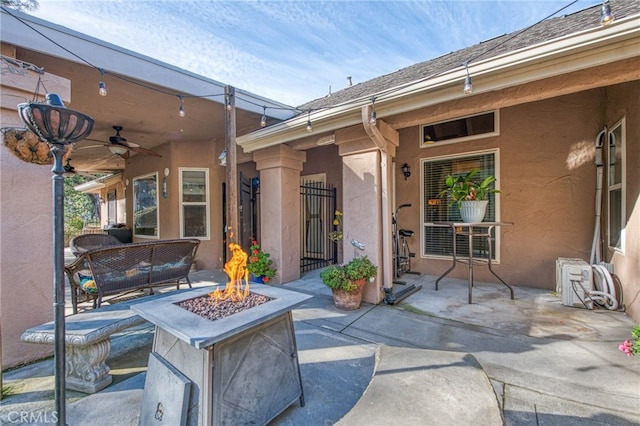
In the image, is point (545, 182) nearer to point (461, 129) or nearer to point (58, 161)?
point (461, 129)

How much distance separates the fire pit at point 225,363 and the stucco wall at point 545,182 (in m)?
4.40

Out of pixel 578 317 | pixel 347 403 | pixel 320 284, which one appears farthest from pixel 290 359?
pixel 578 317

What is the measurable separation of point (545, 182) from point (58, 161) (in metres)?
5.89

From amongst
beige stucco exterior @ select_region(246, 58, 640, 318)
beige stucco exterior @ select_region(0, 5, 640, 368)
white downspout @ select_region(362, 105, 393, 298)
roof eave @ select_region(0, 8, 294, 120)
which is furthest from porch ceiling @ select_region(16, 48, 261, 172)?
white downspout @ select_region(362, 105, 393, 298)

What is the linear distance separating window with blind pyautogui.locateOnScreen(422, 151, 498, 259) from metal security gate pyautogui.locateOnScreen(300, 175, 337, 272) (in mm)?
2086

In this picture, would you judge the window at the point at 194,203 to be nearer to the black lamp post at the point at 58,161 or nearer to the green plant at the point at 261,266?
the green plant at the point at 261,266

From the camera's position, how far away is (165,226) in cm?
669

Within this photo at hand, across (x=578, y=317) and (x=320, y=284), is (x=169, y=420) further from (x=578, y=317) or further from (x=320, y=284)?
(x=578, y=317)

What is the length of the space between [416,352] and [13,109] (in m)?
4.13

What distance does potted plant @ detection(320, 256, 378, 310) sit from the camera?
3.65m

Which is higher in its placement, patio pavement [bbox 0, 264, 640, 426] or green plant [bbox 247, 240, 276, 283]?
green plant [bbox 247, 240, 276, 283]

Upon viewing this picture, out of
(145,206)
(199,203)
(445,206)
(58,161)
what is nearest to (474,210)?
(445,206)

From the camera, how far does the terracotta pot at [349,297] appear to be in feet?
12.1

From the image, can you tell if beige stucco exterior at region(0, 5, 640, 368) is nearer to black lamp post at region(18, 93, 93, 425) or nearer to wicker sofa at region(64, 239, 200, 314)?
wicker sofa at region(64, 239, 200, 314)
